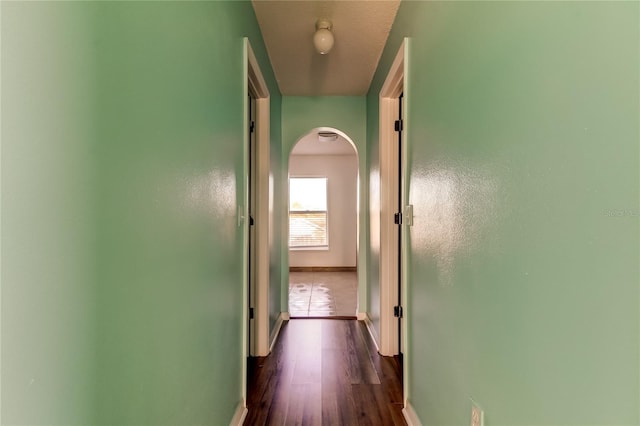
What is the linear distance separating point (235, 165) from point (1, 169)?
1.19 m

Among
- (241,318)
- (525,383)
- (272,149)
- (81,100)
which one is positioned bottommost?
(241,318)

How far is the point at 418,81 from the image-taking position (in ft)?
5.26

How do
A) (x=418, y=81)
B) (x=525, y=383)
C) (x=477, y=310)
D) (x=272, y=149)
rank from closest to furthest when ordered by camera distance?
(x=525, y=383) < (x=477, y=310) < (x=418, y=81) < (x=272, y=149)

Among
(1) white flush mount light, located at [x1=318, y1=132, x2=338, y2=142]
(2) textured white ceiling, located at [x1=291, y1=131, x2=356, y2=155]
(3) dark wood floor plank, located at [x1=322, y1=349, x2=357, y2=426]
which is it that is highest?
(2) textured white ceiling, located at [x1=291, y1=131, x2=356, y2=155]

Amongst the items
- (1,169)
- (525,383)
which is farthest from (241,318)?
(1,169)

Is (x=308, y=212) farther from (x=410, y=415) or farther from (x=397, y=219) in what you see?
(x=410, y=415)

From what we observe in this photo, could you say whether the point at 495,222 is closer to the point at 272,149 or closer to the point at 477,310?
the point at 477,310

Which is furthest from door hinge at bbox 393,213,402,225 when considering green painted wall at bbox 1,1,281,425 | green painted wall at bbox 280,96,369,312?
green painted wall at bbox 1,1,281,425

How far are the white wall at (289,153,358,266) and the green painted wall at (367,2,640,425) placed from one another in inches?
197

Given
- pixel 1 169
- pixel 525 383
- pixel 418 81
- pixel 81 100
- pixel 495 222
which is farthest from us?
pixel 418 81

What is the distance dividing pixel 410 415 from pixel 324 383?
61 centimetres

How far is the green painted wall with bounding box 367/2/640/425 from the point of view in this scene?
1.83ft

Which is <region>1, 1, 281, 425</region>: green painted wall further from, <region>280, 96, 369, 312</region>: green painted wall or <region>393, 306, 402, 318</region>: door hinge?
<region>280, 96, 369, 312</region>: green painted wall

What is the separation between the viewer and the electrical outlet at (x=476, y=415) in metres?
0.99
